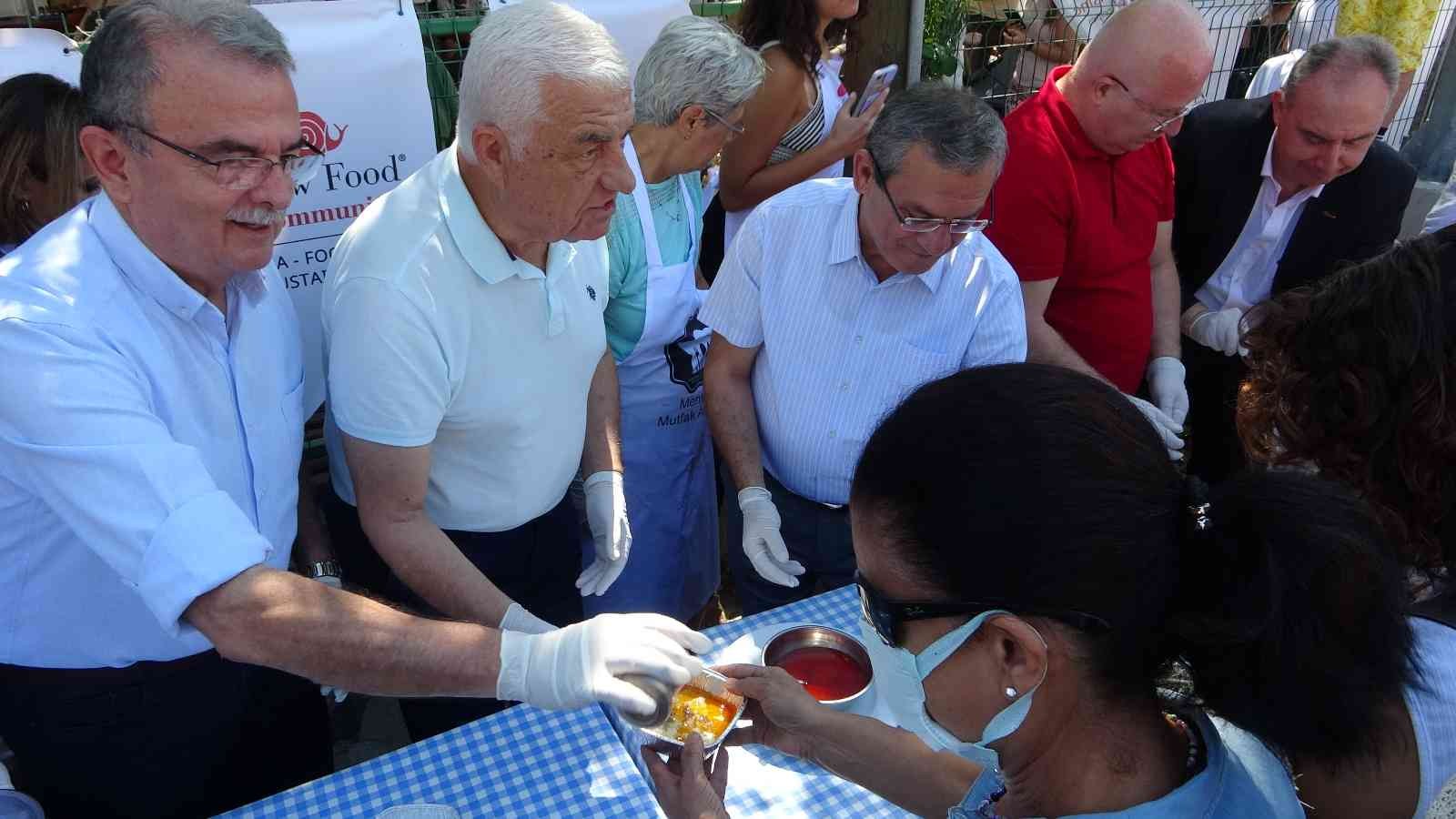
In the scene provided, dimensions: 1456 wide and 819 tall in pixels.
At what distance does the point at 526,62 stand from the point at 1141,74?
205cm

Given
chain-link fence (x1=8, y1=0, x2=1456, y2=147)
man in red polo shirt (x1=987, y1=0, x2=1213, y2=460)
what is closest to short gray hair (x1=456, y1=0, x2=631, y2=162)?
man in red polo shirt (x1=987, y1=0, x2=1213, y2=460)

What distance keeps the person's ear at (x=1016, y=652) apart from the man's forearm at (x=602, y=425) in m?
1.56

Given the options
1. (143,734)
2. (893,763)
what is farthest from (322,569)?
(893,763)

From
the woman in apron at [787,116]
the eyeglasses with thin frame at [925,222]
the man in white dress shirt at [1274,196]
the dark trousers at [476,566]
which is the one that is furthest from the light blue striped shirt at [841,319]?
the man in white dress shirt at [1274,196]

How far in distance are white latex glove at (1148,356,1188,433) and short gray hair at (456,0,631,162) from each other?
2.41 metres

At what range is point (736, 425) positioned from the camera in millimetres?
2768

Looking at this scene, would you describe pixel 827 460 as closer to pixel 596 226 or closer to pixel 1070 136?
pixel 596 226

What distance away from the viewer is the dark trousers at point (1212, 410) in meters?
3.86

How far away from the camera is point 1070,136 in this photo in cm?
312

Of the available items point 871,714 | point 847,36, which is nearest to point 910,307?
point 871,714

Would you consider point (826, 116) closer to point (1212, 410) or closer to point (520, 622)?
point (1212, 410)

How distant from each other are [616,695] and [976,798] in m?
0.61

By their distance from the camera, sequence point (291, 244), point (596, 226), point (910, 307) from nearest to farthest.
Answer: point (596, 226) → point (910, 307) → point (291, 244)

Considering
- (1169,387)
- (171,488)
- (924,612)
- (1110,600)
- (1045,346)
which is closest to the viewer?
(1110,600)
